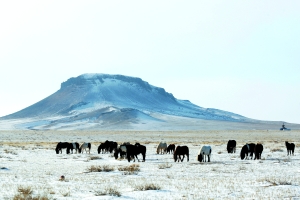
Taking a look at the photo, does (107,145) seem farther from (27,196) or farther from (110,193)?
(27,196)

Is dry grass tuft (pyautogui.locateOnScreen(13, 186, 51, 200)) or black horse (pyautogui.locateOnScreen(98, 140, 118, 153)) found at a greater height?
black horse (pyautogui.locateOnScreen(98, 140, 118, 153))

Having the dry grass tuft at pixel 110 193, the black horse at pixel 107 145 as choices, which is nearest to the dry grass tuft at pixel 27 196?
the dry grass tuft at pixel 110 193

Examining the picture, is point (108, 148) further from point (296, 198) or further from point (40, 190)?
point (296, 198)

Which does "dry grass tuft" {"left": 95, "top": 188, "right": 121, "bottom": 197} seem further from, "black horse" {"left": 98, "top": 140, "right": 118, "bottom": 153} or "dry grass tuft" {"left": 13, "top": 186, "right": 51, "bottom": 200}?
"black horse" {"left": 98, "top": 140, "right": 118, "bottom": 153}

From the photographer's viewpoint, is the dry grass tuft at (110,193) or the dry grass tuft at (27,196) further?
the dry grass tuft at (110,193)

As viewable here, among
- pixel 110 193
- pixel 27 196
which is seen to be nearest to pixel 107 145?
pixel 110 193

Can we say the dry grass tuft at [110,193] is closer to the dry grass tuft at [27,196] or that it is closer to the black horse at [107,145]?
the dry grass tuft at [27,196]

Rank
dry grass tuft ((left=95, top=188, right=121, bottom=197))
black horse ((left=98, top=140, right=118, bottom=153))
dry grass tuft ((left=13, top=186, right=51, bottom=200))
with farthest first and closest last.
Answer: black horse ((left=98, top=140, right=118, bottom=153)) → dry grass tuft ((left=95, top=188, right=121, bottom=197)) → dry grass tuft ((left=13, top=186, right=51, bottom=200))

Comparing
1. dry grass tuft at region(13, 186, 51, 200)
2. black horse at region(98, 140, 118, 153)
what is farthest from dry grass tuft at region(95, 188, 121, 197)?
black horse at region(98, 140, 118, 153)

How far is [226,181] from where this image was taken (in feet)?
51.2

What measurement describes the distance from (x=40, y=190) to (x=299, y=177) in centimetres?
1032

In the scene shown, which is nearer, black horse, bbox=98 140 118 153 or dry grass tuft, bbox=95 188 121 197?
dry grass tuft, bbox=95 188 121 197

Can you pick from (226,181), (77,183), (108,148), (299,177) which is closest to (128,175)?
(77,183)

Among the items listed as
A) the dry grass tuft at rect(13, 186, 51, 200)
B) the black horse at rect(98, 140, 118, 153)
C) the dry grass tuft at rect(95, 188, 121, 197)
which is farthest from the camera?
the black horse at rect(98, 140, 118, 153)
